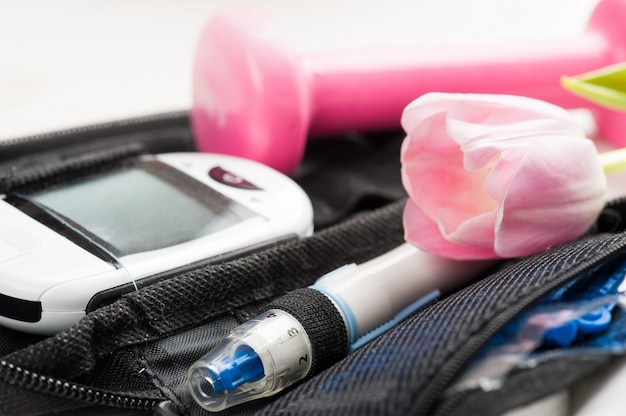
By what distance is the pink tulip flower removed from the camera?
382mm

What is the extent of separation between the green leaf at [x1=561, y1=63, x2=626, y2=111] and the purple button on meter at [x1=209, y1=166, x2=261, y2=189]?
0.68 ft

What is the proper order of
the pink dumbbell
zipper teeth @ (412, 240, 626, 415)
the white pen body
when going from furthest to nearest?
the pink dumbbell → the white pen body → zipper teeth @ (412, 240, 626, 415)

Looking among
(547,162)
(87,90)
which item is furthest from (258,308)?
(87,90)

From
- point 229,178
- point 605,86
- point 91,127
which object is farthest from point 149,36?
point 605,86

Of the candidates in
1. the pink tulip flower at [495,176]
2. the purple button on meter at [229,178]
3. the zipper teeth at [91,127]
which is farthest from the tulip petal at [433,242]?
the zipper teeth at [91,127]

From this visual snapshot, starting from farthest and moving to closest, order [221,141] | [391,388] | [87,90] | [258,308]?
[87,90]
[221,141]
[258,308]
[391,388]

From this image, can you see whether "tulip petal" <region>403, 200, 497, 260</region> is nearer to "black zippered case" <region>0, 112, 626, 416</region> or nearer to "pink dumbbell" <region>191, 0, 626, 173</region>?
"black zippered case" <region>0, 112, 626, 416</region>

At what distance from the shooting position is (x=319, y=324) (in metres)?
0.38

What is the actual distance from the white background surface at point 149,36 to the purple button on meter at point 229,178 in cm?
22

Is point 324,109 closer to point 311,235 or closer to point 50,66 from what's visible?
point 311,235

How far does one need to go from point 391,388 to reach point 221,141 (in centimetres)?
31

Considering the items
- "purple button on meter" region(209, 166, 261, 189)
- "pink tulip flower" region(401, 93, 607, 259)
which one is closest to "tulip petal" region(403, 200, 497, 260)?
"pink tulip flower" region(401, 93, 607, 259)

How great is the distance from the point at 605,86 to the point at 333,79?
0.20 metres

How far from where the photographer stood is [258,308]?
1.40 feet
